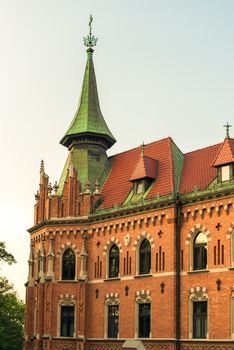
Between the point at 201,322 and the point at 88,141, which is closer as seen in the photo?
the point at 201,322

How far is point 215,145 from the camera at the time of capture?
132ft

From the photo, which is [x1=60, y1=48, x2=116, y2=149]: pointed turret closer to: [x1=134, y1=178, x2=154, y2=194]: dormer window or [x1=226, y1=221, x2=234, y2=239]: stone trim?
[x1=134, y1=178, x2=154, y2=194]: dormer window

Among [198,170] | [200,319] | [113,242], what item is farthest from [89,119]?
[200,319]

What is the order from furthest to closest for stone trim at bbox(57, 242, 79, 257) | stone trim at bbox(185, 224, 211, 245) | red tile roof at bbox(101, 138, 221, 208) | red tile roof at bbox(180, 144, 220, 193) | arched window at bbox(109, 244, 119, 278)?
stone trim at bbox(57, 242, 79, 257)
arched window at bbox(109, 244, 119, 278)
red tile roof at bbox(101, 138, 221, 208)
red tile roof at bbox(180, 144, 220, 193)
stone trim at bbox(185, 224, 211, 245)

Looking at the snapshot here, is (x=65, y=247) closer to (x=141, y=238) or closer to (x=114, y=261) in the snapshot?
(x=114, y=261)

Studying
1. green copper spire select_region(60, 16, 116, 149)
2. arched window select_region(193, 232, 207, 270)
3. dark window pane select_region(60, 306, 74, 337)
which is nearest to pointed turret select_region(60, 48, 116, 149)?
green copper spire select_region(60, 16, 116, 149)

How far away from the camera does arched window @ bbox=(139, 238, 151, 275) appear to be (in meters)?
38.4

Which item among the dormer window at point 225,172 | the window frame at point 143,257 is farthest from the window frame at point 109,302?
the dormer window at point 225,172

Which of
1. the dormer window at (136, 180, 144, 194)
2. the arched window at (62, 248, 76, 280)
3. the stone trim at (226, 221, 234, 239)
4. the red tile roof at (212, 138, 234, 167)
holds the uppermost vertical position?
the red tile roof at (212, 138, 234, 167)

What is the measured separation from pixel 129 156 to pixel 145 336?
13.5m

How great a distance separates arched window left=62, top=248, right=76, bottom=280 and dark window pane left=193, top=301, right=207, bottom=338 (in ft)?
34.0

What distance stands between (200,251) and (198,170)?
18.8 ft

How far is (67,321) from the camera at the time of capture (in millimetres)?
41906

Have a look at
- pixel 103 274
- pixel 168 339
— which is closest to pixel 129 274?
pixel 103 274
